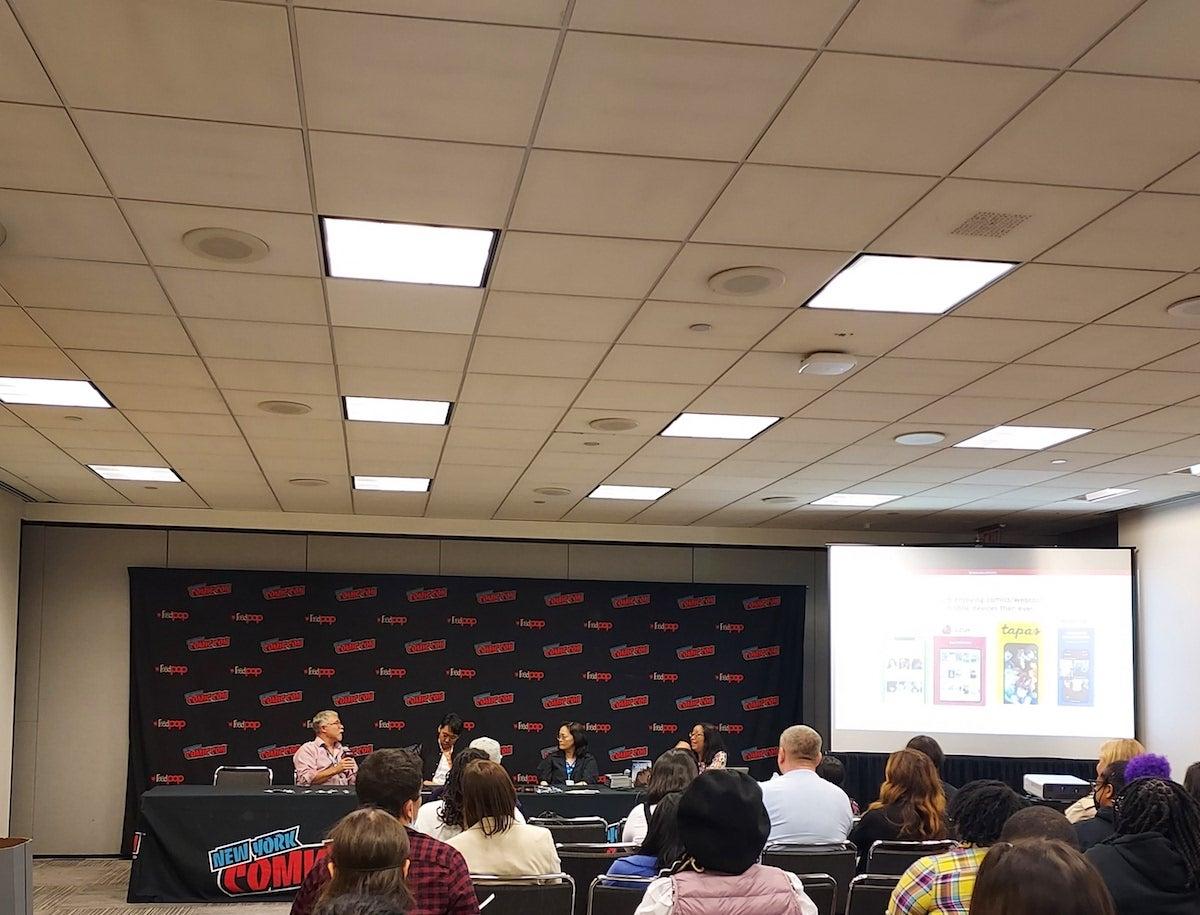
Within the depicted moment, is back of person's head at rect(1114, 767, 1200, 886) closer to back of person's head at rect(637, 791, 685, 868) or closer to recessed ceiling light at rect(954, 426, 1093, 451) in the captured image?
back of person's head at rect(637, 791, 685, 868)

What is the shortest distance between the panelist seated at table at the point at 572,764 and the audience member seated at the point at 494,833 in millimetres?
5228

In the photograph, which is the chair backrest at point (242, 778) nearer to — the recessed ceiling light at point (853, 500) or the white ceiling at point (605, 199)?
the white ceiling at point (605, 199)

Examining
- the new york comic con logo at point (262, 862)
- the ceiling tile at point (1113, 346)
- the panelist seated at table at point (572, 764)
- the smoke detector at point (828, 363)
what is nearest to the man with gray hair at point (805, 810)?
the smoke detector at point (828, 363)

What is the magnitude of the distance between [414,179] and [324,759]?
6313 mm

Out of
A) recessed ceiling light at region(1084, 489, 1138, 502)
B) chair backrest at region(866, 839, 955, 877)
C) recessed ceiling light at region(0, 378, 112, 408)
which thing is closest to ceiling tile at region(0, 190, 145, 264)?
recessed ceiling light at region(0, 378, 112, 408)

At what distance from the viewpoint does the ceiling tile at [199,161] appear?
10.6ft

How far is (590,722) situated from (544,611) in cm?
120

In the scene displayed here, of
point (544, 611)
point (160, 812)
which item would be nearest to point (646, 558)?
point (544, 611)

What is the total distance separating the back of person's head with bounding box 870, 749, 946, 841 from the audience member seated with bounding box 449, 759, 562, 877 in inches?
63.3

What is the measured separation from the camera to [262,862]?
26.2 feet

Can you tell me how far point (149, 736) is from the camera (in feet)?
35.6

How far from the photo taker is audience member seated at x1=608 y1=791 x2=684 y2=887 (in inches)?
140

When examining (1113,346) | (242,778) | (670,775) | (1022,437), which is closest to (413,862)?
(670,775)

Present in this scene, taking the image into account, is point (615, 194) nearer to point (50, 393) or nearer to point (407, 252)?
point (407, 252)
